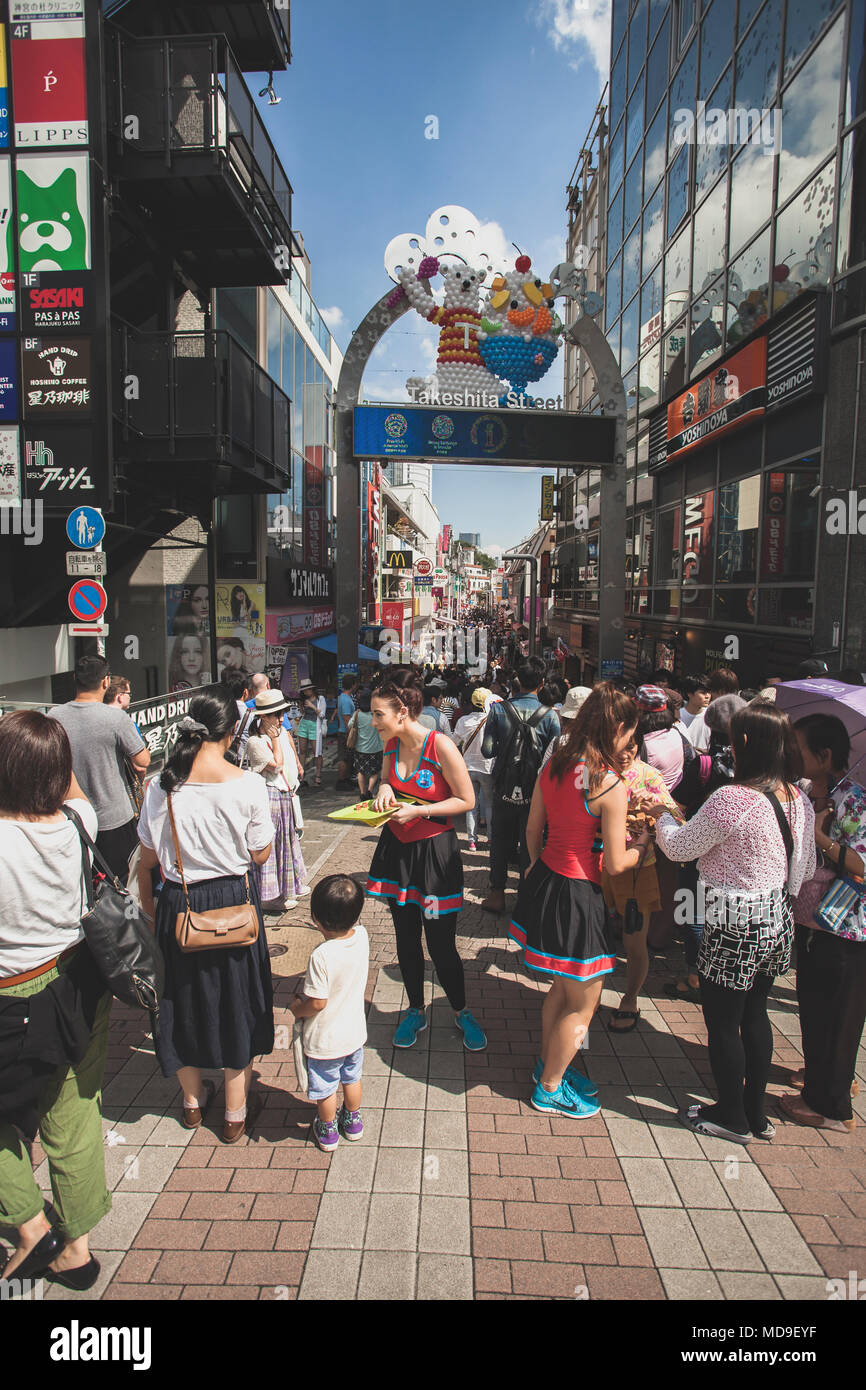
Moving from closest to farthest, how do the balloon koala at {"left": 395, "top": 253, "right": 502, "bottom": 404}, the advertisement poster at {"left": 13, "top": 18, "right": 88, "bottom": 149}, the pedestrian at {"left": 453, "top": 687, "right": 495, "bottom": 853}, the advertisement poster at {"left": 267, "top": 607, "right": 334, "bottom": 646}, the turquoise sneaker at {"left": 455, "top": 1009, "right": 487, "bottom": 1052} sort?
the turquoise sneaker at {"left": 455, "top": 1009, "right": 487, "bottom": 1052}, the pedestrian at {"left": 453, "top": 687, "right": 495, "bottom": 853}, the advertisement poster at {"left": 13, "top": 18, "right": 88, "bottom": 149}, the balloon koala at {"left": 395, "top": 253, "right": 502, "bottom": 404}, the advertisement poster at {"left": 267, "top": 607, "right": 334, "bottom": 646}

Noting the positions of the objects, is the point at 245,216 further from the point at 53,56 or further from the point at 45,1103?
the point at 45,1103

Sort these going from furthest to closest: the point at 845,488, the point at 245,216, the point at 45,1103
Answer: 1. the point at 245,216
2. the point at 845,488
3. the point at 45,1103

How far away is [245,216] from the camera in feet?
32.3

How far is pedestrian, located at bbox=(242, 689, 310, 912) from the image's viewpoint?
16.5 ft

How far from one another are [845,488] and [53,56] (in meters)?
10.1

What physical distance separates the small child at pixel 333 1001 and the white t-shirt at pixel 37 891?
0.87m

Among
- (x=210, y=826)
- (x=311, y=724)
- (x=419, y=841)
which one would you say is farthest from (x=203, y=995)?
(x=311, y=724)

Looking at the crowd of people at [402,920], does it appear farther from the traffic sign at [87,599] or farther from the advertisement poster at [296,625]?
the advertisement poster at [296,625]

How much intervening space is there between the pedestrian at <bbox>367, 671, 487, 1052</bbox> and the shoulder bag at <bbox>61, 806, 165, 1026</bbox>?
4.00 ft

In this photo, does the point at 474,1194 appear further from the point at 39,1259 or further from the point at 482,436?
the point at 482,436

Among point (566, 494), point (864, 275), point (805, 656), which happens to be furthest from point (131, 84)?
point (566, 494)

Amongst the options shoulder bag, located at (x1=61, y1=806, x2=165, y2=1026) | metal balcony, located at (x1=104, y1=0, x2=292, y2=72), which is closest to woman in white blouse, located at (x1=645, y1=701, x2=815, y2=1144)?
shoulder bag, located at (x1=61, y1=806, x2=165, y2=1026)

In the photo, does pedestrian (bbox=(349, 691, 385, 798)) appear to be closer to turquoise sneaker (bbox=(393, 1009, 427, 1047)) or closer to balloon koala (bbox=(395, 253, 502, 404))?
turquoise sneaker (bbox=(393, 1009, 427, 1047))

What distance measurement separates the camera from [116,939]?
A: 2408mm
